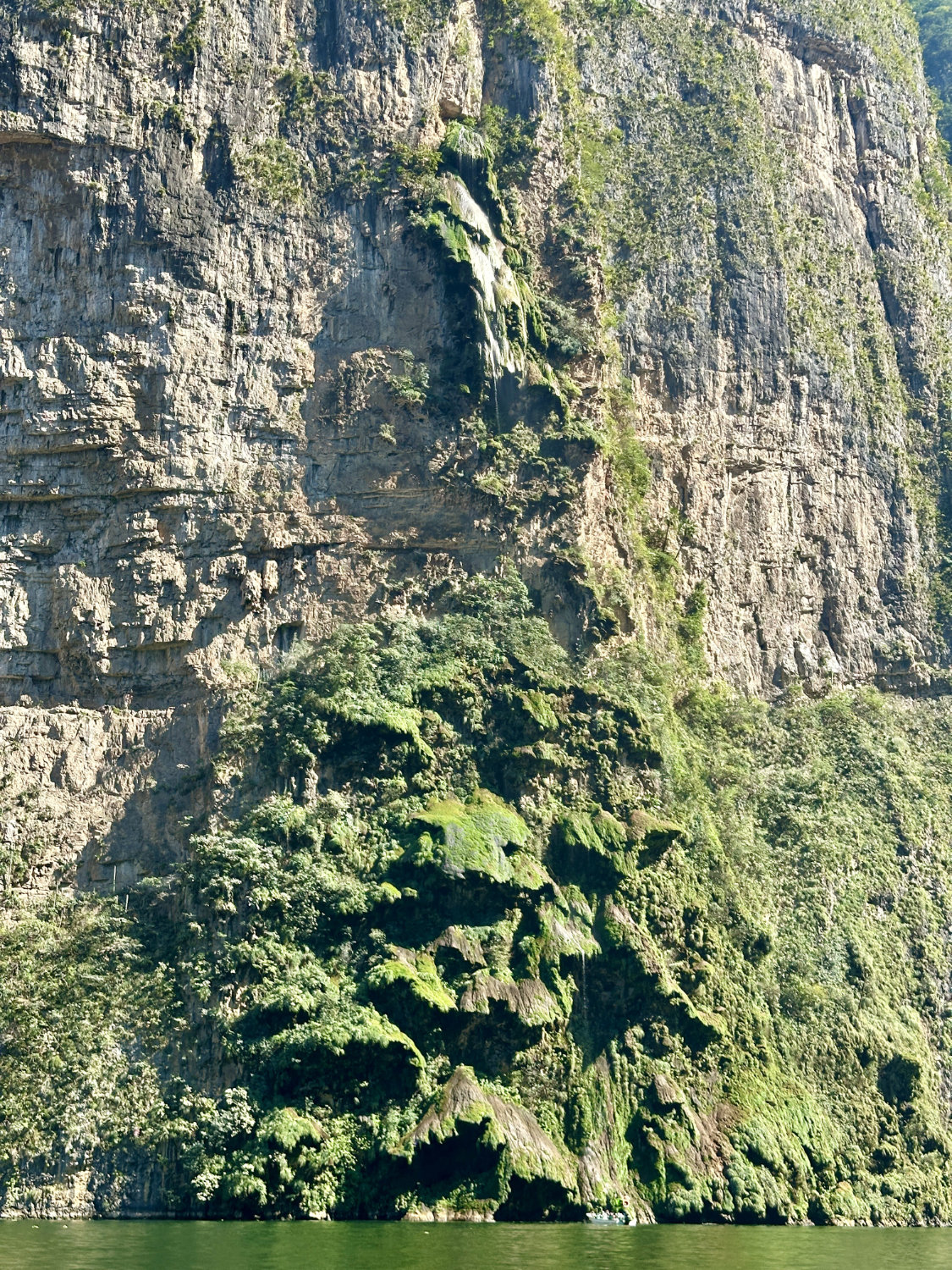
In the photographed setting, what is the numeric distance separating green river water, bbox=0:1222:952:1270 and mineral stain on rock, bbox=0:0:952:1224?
2.52 meters

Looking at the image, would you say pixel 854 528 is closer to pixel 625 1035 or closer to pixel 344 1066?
pixel 625 1035

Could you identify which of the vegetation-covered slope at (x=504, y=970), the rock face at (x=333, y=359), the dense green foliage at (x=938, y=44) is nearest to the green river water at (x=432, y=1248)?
the vegetation-covered slope at (x=504, y=970)

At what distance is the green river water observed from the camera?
21.4m

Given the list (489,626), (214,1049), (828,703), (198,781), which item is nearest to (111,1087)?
(214,1049)

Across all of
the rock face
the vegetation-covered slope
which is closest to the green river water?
the vegetation-covered slope

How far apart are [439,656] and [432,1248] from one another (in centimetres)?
1573

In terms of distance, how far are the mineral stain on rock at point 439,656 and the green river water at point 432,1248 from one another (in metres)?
2.52

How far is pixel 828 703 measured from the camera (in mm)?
44969

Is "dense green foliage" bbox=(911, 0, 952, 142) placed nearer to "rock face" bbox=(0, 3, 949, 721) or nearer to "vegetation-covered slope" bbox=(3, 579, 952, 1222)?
"rock face" bbox=(0, 3, 949, 721)

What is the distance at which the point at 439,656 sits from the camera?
3741cm

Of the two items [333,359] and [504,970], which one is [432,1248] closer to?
[504,970]

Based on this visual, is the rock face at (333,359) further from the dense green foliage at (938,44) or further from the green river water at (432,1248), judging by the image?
the dense green foliage at (938,44)

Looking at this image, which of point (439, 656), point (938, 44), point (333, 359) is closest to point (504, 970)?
point (439, 656)

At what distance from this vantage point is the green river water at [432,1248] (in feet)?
70.2
